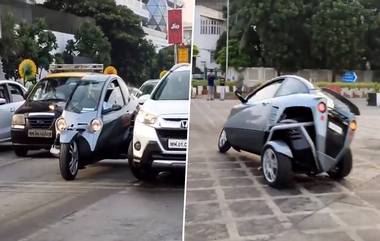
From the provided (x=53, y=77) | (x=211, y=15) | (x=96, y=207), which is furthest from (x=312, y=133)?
(x=53, y=77)

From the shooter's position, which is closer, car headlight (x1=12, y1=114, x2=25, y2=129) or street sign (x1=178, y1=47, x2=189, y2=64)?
street sign (x1=178, y1=47, x2=189, y2=64)

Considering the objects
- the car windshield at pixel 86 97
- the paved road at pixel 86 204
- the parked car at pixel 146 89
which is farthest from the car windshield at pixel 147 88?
the paved road at pixel 86 204

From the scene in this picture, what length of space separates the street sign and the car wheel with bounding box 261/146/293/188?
0.30m

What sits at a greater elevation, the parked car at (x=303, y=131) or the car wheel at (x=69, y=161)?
the parked car at (x=303, y=131)

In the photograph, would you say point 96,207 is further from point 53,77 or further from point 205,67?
point 205,67

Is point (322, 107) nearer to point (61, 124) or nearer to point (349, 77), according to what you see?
point (349, 77)

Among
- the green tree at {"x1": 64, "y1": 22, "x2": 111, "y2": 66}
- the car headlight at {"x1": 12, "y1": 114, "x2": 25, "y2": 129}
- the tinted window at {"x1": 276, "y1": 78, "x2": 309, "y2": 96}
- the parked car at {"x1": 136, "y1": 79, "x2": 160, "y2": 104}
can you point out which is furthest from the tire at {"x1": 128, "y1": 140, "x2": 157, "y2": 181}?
the tinted window at {"x1": 276, "y1": 78, "x2": 309, "y2": 96}

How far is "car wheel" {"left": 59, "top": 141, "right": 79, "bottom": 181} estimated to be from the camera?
1.39 meters

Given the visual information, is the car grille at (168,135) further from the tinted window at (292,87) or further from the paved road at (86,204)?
the tinted window at (292,87)

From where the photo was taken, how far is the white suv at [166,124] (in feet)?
3.89

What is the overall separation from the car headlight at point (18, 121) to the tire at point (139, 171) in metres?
0.35

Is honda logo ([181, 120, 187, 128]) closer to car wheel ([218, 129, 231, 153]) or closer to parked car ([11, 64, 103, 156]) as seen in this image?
car wheel ([218, 129, 231, 153])

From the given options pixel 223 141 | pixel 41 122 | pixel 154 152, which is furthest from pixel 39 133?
pixel 223 141

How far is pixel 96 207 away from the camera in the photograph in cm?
136
